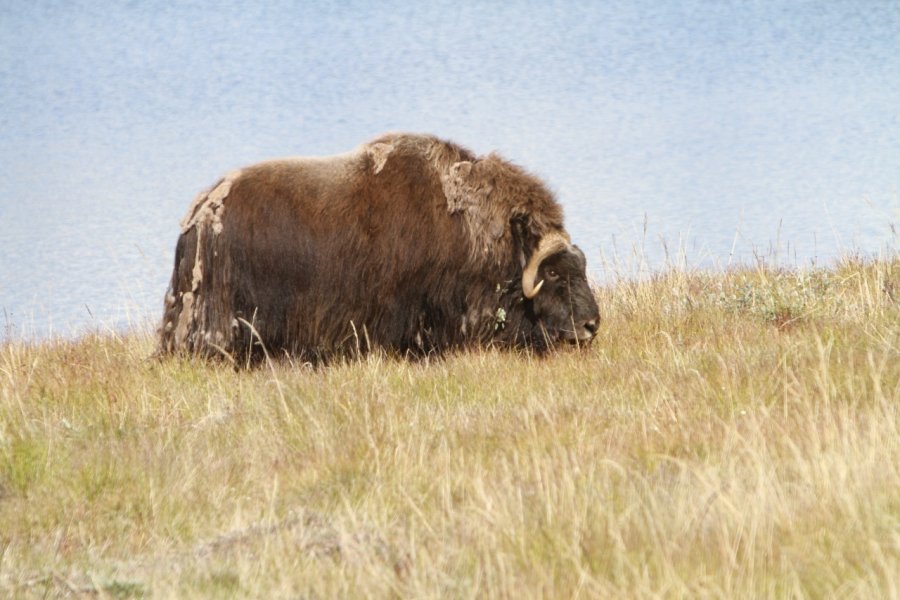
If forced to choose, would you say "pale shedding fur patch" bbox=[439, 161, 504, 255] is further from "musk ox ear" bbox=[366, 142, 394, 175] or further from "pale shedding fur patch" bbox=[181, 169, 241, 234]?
"pale shedding fur patch" bbox=[181, 169, 241, 234]

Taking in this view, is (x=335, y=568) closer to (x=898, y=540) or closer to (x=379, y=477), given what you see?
(x=379, y=477)

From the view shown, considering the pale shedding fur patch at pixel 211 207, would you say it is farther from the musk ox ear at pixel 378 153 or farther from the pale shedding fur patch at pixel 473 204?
the pale shedding fur patch at pixel 473 204

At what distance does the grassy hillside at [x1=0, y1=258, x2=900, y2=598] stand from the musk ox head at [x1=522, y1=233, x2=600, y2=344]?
0.40 m

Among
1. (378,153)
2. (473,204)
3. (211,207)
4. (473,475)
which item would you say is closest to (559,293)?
(473,204)

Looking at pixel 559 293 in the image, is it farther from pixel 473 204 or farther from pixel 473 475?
pixel 473 475

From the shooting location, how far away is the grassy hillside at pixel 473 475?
8.83 ft

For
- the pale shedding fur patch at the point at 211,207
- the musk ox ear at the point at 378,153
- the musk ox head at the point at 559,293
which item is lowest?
the musk ox head at the point at 559,293

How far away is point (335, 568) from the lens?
2873mm

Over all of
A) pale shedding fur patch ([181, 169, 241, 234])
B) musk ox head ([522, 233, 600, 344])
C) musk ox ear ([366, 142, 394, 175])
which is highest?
musk ox ear ([366, 142, 394, 175])

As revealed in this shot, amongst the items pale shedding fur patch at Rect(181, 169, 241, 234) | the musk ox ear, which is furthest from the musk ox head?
pale shedding fur patch at Rect(181, 169, 241, 234)

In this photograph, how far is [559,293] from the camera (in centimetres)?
737

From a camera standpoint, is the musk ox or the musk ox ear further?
the musk ox ear

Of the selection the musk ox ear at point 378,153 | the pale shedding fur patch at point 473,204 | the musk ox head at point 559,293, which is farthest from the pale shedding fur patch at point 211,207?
the musk ox head at point 559,293

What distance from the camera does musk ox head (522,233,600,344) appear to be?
23.8 feet
